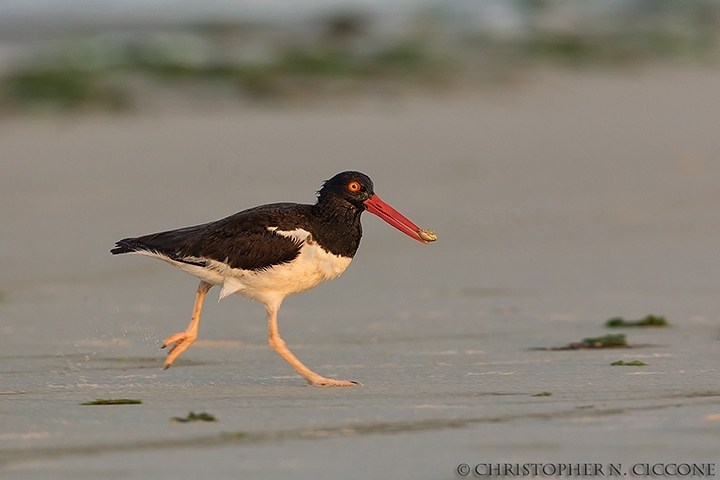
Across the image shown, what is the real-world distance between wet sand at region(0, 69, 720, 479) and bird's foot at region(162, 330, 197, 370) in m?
0.13

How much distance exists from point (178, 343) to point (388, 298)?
101 inches

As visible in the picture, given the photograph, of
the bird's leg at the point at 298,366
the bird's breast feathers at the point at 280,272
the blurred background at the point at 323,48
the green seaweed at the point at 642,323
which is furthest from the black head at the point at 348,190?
the blurred background at the point at 323,48

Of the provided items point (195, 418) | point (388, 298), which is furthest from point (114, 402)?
point (388, 298)

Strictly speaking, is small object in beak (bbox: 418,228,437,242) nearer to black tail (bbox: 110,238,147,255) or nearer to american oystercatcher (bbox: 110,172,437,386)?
american oystercatcher (bbox: 110,172,437,386)

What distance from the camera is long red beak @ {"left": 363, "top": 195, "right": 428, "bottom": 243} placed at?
7.09 metres

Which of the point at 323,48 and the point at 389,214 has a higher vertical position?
the point at 323,48

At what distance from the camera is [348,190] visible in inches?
275

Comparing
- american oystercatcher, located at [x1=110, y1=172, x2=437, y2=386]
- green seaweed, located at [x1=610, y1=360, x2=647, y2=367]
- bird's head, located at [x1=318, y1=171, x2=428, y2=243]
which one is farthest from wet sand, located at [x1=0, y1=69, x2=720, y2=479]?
bird's head, located at [x1=318, y1=171, x2=428, y2=243]

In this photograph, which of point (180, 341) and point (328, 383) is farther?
point (180, 341)

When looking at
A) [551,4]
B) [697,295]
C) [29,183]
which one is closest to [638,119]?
[29,183]

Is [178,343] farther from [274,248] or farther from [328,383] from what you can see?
[328,383]

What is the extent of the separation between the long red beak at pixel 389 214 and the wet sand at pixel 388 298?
27.1 inches

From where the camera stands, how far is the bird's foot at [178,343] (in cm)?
673

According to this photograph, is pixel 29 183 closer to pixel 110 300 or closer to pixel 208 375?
pixel 110 300
